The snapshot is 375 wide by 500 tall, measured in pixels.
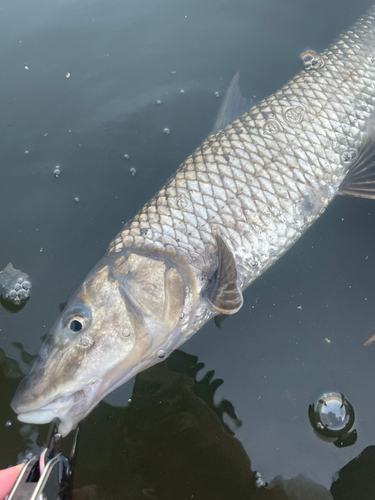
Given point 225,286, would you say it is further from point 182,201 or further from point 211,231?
point 182,201

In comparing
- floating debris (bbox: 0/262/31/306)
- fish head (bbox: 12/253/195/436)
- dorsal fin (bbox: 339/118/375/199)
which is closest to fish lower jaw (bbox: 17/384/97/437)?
fish head (bbox: 12/253/195/436)

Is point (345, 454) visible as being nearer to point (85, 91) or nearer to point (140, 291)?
point (140, 291)

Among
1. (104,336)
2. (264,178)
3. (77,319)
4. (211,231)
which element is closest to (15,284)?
(77,319)

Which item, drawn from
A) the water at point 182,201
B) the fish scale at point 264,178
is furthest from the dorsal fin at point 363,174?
the water at point 182,201

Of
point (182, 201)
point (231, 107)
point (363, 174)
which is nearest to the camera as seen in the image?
point (182, 201)

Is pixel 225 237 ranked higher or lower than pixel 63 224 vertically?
lower

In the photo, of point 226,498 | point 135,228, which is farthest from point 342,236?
point 226,498

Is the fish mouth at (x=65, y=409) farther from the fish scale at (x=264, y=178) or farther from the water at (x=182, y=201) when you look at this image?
the fish scale at (x=264, y=178)
